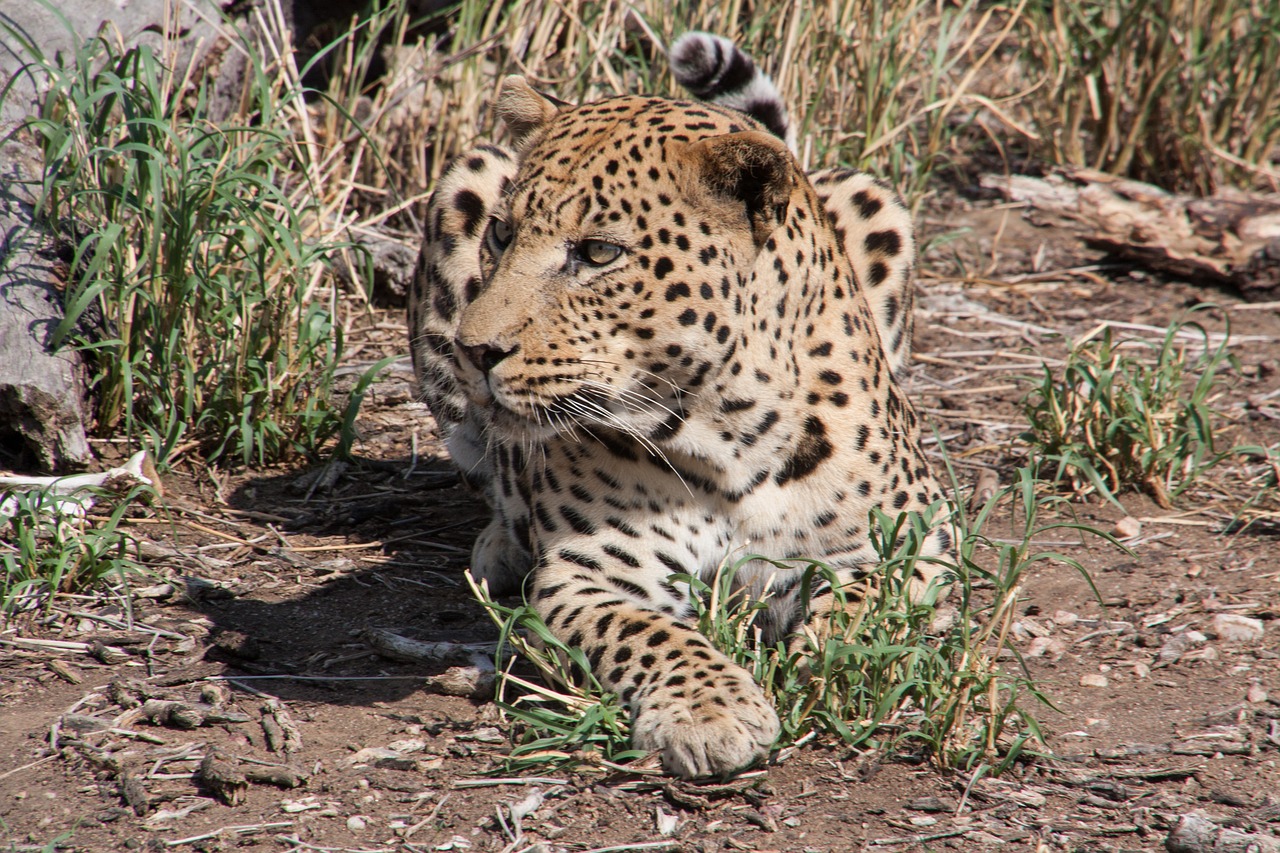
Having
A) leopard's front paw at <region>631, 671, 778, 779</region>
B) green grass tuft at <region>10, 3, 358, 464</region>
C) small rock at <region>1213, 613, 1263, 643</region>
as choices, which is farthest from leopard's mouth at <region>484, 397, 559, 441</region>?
small rock at <region>1213, 613, 1263, 643</region>

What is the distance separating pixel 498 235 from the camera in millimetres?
4215

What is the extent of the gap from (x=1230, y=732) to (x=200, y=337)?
13.9 feet

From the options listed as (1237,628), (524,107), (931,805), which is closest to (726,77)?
(524,107)

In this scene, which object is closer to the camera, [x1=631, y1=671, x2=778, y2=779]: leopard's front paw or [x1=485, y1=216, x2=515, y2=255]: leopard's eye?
[x1=631, y1=671, x2=778, y2=779]: leopard's front paw

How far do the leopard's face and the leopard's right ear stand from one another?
55cm

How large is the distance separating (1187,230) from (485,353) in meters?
5.78

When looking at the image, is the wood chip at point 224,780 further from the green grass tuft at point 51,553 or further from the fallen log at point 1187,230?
the fallen log at point 1187,230

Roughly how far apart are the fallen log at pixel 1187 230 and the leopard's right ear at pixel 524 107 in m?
4.86

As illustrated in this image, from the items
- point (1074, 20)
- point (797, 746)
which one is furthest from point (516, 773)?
point (1074, 20)

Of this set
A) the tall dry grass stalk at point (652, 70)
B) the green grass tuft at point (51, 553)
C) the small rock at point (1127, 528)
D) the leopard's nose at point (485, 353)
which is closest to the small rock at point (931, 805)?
the leopard's nose at point (485, 353)

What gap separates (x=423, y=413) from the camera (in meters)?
6.86

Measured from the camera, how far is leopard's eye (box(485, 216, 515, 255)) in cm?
414

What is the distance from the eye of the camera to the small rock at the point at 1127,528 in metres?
5.50

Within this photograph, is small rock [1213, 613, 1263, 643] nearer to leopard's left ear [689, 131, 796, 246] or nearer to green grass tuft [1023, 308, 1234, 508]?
green grass tuft [1023, 308, 1234, 508]
